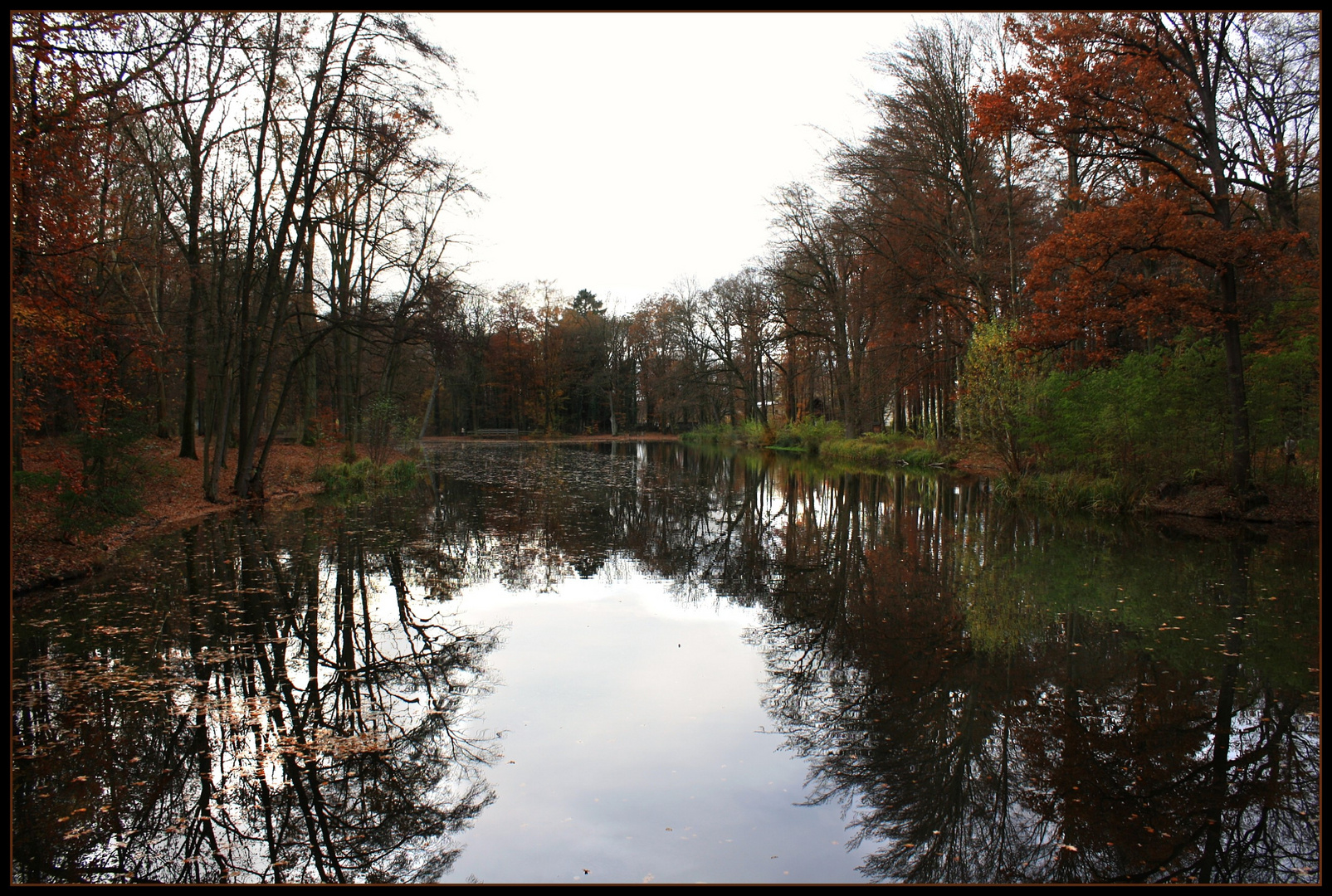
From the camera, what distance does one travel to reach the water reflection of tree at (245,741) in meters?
3.45

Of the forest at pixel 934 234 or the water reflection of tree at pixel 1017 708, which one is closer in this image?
the water reflection of tree at pixel 1017 708

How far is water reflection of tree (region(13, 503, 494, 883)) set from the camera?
345 cm

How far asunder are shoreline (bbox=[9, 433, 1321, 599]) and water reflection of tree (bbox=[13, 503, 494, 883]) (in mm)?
1103

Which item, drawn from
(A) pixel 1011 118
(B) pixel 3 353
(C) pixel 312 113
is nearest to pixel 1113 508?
(A) pixel 1011 118

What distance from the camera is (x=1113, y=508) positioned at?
14836 mm

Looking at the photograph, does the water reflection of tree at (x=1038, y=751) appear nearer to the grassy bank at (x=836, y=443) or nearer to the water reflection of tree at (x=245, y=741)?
the water reflection of tree at (x=245, y=741)

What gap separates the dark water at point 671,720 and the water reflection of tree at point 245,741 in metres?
0.02

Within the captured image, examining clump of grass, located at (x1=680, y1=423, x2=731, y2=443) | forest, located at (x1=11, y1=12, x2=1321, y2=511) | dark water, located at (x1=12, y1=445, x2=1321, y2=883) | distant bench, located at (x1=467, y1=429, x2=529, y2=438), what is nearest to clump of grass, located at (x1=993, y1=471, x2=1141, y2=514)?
forest, located at (x1=11, y1=12, x2=1321, y2=511)

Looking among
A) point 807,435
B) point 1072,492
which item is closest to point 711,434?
point 807,435

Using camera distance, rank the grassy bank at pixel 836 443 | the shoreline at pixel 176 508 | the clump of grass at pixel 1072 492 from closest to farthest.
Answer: the shoreline at pixel 176 508 < the clump of grass at pixel 1072 492 < the grassy bank at pixel 836 443

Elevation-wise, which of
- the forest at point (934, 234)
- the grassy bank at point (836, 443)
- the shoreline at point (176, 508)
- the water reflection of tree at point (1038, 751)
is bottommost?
the water reflection of tree at point (1038, 751)

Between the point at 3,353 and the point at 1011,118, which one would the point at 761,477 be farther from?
the point at 3,353

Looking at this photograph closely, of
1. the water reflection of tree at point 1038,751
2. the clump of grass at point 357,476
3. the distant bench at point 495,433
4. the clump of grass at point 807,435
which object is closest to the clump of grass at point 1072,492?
the water reflection of tree at point 1038,751

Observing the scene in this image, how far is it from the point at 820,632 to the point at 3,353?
6244 mm
